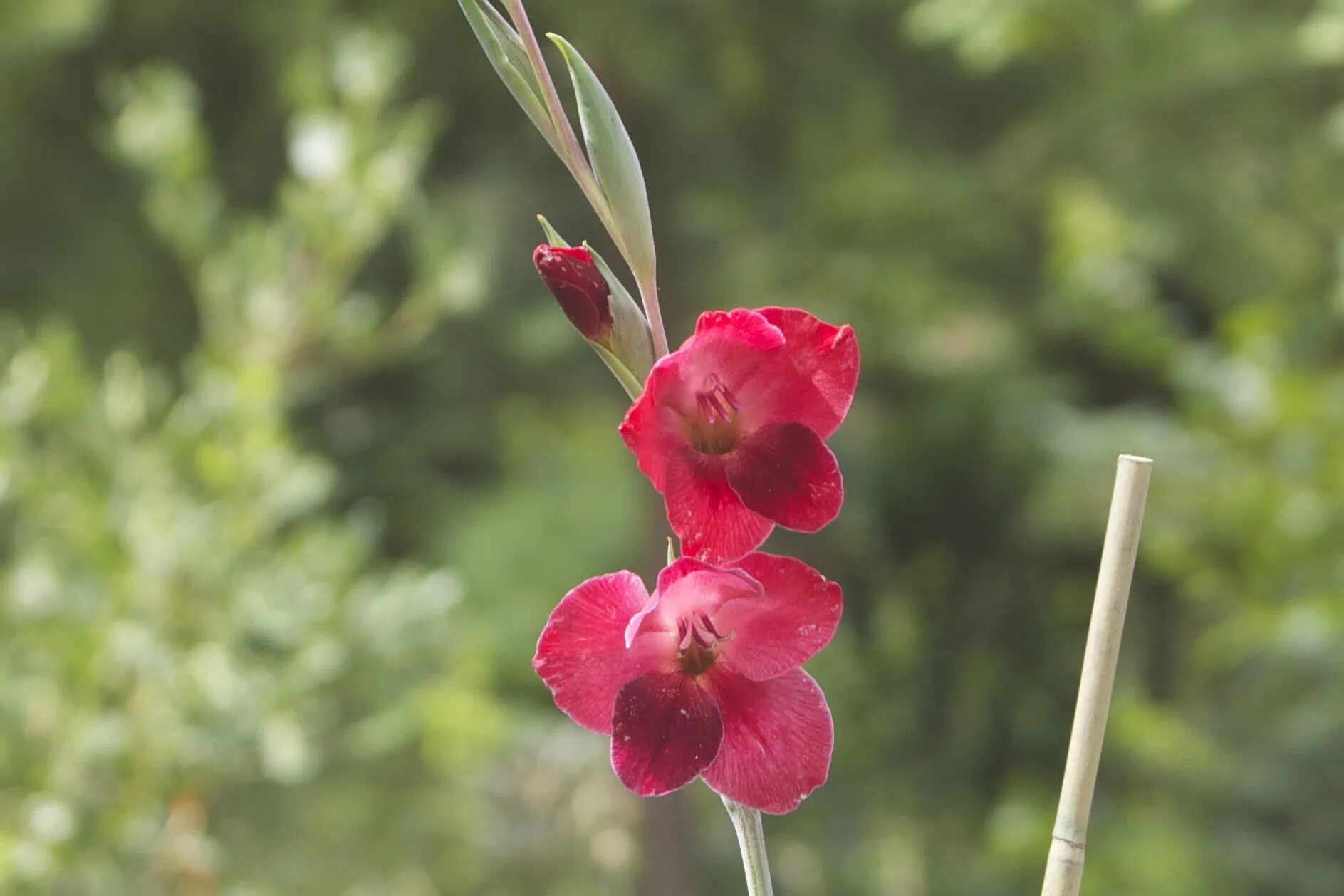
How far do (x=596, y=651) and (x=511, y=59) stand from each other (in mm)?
141

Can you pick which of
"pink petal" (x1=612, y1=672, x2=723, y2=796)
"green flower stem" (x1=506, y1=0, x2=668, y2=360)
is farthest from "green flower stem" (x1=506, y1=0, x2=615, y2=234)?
"pink petal" (x1=612, y1=672, x2=723, y2=796)

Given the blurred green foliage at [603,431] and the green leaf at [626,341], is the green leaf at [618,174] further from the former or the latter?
the blurred green foliage at [603,431]

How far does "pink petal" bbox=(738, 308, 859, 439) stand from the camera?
11.9 inches

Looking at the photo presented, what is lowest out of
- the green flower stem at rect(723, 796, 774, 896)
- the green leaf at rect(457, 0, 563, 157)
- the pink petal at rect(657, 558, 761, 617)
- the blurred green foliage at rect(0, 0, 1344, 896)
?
the green flower stem at rect(723, 796, 774, 896)

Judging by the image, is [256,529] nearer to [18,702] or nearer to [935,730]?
[18,702]

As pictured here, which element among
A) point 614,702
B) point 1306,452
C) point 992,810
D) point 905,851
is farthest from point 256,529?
point 992,810

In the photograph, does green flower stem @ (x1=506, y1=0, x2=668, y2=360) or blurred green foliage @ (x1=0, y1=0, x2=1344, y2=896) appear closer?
green flower stem @ (x1=506, y1=0, x2=668, y2=360)

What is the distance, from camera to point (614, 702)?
300mm

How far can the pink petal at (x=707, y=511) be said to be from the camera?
0.29 metres

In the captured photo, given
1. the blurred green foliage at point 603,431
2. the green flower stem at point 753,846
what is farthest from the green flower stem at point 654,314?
the blurred green foliage at point 603,431

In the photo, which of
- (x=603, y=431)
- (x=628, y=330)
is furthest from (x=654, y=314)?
(x=603, y=431)

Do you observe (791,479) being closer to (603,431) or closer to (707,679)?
(707,679)

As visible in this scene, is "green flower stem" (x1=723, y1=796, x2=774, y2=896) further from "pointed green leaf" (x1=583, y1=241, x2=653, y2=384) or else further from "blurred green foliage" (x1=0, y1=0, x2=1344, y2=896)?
"blurred green foliage" (x1=0, y1=0, x2=1344, y2=896)

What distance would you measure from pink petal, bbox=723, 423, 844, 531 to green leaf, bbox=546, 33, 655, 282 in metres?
0.05
